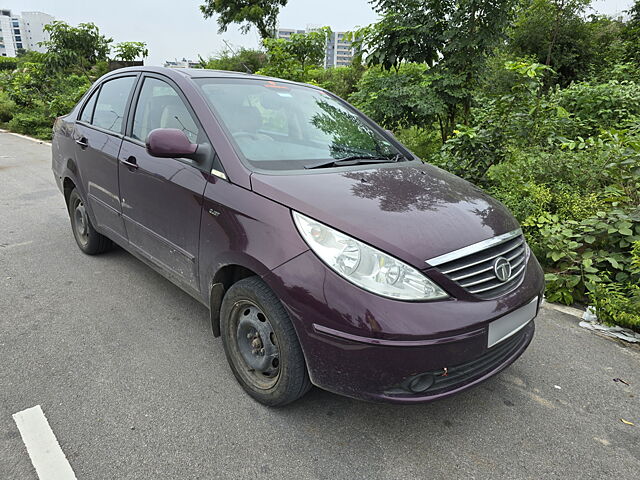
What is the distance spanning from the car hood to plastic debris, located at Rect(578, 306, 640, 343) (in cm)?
144

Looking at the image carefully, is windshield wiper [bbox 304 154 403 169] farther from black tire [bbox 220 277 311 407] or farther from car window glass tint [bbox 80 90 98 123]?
car window glass tint [bbox 80 90 98 123]

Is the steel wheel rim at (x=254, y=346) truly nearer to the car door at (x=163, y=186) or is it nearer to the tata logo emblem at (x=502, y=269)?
the car door at (x=163, y=186)

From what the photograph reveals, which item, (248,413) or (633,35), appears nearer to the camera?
(248,413)

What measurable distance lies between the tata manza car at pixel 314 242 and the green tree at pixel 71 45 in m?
16.3

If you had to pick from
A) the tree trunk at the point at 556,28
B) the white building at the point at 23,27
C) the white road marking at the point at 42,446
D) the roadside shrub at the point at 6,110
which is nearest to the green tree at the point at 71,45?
the roadside shrub at the point at 6,110

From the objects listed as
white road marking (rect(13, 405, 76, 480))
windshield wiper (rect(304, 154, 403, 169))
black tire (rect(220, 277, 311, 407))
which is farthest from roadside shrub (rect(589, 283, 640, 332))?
white road marking (rect(13, 405, 76, 480))

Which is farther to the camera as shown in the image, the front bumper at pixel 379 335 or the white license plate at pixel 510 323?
the white license plate at pixel 510 323

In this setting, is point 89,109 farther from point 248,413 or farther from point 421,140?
point 421,140

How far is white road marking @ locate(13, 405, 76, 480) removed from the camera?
70.1 inches

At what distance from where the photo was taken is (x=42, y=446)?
75.0 inches

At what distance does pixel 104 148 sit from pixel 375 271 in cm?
259

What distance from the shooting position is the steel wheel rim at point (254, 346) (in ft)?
6.87

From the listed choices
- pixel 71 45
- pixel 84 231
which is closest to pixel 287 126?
pixel 84 231

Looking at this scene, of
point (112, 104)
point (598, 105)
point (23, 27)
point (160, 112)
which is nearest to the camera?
point (160, 112)
